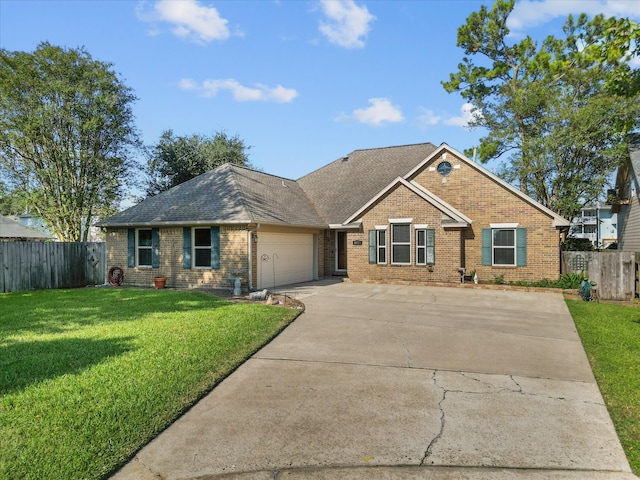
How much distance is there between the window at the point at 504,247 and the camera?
54.5 feet

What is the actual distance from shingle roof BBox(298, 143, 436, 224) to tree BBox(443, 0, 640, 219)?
4.94m

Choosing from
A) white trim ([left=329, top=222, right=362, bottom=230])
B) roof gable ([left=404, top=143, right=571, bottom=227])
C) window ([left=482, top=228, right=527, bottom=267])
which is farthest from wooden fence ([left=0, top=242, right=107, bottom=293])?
window ([left=482, top=228, right=527, bottom=267])

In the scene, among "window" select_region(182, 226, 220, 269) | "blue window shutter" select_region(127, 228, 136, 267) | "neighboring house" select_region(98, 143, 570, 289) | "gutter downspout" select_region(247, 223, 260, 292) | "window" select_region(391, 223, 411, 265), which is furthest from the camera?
"window" select_region(391, 223, 411, 265)

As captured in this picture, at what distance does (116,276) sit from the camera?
16.6m

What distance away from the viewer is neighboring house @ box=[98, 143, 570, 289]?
15260 millimetres

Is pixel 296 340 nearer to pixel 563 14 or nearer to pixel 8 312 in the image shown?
pixel 8 312

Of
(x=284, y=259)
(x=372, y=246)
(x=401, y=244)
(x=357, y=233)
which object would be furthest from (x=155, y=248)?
(x=401, y=244)

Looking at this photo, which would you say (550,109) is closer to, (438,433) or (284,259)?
(284,259)

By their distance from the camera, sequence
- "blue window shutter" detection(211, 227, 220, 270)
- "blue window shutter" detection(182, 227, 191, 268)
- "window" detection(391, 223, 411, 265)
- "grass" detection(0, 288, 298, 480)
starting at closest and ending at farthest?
"grass" detection(0, 288, 298, 480) → "blue window shutter" detection(211, 227, 220, 270) → "blue window shutter" detection(182, 227, 191, 268) → "window" detection(391, 223, 411, 265)

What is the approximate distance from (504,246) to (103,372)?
609 inches

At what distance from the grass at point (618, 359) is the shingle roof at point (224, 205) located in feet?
33.5

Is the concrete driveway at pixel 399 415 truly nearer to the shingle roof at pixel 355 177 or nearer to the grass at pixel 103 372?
the grass at pixel 103 372

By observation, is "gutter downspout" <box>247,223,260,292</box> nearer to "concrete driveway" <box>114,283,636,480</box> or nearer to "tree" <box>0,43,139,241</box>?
"concrete driveway" <box>114,283,636,480</box>

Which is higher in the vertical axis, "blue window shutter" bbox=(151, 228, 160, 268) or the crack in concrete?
"blue window shutter" bbox=(151, 228, 160, 268)
